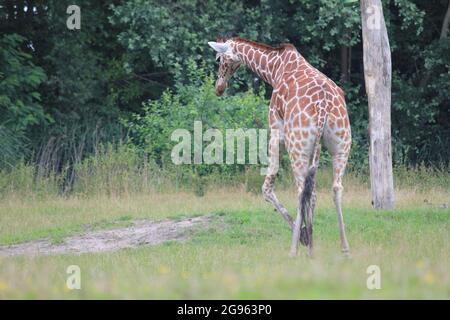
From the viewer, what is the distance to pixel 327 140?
1005 centimetres

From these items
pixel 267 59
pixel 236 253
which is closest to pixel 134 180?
pixel 267 59

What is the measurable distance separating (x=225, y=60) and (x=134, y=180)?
4884 millimetres

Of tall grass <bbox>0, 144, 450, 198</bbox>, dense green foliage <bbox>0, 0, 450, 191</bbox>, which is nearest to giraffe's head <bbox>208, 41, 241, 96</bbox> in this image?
tall grass <bbox>0, 144, 450, 198</bbox>

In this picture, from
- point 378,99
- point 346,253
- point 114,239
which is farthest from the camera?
point 378,99

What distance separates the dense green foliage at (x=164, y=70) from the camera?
19219 mm

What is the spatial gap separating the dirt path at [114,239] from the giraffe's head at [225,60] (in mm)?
2071

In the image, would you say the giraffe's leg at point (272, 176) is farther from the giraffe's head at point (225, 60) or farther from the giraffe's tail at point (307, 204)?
the giraffe's head at point (225, 60)

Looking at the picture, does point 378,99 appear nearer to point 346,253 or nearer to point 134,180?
point 346,253

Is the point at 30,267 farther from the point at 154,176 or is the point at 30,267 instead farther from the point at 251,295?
the point at 154,176

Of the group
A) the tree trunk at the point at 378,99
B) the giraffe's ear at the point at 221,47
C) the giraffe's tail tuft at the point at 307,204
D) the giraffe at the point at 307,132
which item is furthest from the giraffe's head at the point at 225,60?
the giraffe's tail tuft at the point at 307,204

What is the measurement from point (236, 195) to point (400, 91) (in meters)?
8.17

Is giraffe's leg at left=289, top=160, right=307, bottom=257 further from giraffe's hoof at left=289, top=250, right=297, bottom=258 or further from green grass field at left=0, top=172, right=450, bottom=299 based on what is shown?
green grass field at left=0, top=172, right=450, bottom=299

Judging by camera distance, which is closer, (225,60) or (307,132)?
(307,132)

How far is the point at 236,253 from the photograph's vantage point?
9.68 m
